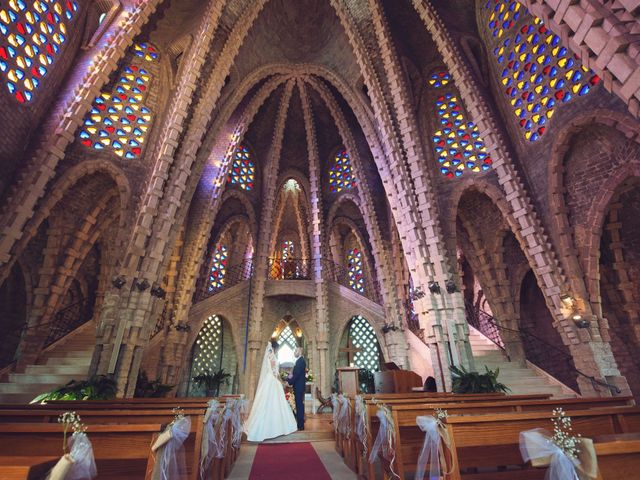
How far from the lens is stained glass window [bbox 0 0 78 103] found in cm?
814

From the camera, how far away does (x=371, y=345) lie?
1575cm

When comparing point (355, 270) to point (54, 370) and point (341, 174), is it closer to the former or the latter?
point (341, 174)

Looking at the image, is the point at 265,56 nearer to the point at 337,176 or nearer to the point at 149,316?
the point at 337,176

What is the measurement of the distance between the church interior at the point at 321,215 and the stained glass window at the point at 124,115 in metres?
0.06

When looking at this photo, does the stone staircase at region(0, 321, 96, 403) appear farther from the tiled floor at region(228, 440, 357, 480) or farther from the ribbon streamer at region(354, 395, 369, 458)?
the ribbon streamer at region(354, 395, 369, 458)

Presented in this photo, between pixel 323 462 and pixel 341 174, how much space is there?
15.6 m

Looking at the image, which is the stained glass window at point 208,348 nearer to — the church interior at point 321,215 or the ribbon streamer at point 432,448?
the church interior at point 321,215

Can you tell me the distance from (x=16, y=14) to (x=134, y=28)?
2750 mm

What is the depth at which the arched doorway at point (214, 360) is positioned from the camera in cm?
1441

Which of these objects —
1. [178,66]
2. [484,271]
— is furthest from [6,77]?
[484,271]

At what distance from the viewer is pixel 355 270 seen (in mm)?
18891

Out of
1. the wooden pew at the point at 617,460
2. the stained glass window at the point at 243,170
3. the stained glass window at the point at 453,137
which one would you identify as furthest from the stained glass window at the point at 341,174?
the wooden pew at the point at 617,460

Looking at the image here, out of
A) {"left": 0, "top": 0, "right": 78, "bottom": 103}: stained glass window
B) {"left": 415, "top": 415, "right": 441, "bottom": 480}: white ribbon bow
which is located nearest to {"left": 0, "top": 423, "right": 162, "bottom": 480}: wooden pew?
{"left": 415, "top": 415, "right": 441, "bottom": 480}: white ribbon bow

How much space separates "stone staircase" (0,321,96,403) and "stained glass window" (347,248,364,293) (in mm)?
12406
